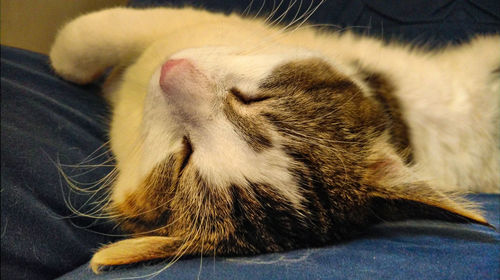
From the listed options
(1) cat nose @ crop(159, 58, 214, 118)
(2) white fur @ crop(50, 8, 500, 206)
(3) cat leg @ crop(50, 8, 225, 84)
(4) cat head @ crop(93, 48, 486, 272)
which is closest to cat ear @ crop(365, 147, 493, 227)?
(4) cat head @ crop(93, 48, 486, 272)

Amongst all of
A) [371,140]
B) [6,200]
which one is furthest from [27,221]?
[371,140]

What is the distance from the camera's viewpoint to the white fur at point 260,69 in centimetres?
91

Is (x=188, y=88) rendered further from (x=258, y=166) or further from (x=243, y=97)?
(x=258, y=166)

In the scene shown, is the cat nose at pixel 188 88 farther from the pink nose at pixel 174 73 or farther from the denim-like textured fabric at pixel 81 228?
the denim-like textured fabric at pixel 81 228

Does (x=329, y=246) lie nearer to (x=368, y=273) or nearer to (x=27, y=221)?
(x=368, y=273)

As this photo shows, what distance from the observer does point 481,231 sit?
2.79ft

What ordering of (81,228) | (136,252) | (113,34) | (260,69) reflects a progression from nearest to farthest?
(136,252) < (260,69) < (81,228) < (113,34)

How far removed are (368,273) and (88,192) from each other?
2.69 feet

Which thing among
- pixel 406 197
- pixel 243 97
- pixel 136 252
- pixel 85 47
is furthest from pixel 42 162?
pixel 406 197

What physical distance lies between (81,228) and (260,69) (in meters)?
0.68

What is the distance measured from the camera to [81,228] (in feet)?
3.27

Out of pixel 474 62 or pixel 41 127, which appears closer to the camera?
pixel 41 127

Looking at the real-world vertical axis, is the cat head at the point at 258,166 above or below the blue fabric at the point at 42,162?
above

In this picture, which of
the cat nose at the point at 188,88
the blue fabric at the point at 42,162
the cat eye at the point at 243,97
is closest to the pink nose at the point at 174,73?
the cat nose at the point at 188,88
